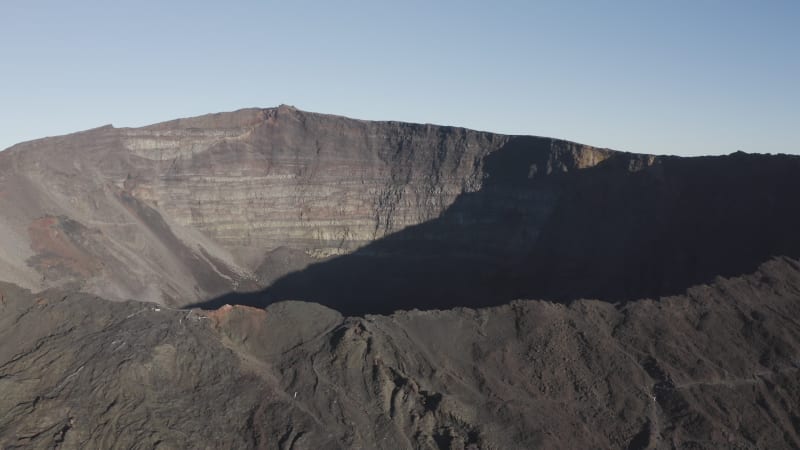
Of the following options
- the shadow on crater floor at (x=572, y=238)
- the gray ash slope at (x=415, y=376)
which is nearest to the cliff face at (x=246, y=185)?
the shadow on crater floor at (x=572, y=238)

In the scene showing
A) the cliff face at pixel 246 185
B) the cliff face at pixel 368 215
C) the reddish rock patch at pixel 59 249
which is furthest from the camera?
the cliff face at pixel 246 185

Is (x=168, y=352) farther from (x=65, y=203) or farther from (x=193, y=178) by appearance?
(x=193, y=178)

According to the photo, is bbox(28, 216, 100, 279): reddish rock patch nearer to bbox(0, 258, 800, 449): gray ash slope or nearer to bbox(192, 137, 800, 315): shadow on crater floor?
bbox(192, 137, 800, 315): shadow on crater floor

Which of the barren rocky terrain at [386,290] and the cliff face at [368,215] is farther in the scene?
the cliff face at [368,215]

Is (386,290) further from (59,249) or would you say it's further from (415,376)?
(415,376)

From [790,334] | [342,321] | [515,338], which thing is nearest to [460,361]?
[515,338]

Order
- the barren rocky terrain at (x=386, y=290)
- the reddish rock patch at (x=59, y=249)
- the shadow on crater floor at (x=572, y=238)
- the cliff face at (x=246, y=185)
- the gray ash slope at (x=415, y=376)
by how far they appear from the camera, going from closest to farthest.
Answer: the gray ash slope at (x=415, y=376), the barren rocky terrain at (x=386, y=290), the shadow on crater floor at (x=572, y=238), the reddish rock patch at (x=59, y=249), the cliff face at (x=246, y=185)

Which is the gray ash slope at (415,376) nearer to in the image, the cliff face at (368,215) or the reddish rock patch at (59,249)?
the cliff face at (368,215)

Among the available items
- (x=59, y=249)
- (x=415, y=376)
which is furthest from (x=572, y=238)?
(x=59, y=249)
